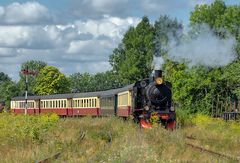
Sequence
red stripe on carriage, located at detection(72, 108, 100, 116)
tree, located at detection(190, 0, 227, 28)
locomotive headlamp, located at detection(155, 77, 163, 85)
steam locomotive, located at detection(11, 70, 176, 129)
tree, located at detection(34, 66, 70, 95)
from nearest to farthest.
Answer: steam locomotive, located at detection(11, 70, 176, 129)
locomotive headlamp, located at detection(155, 77, 163, 85)
red stripe on carriage, located at detection(72, 108, 100, 116)
tree, located at detection(190, 0, 227, 28)
tree, located at detection(34, 66, 70, 95)

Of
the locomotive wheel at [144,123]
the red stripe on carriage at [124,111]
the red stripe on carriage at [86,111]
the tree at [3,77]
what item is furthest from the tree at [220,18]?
the tree at [3,77]

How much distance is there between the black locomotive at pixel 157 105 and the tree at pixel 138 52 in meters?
44.4

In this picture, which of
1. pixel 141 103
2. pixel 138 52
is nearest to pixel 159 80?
pixel 141 103

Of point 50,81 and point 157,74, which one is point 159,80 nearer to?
point 157,74

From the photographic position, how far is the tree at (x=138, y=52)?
232 ft

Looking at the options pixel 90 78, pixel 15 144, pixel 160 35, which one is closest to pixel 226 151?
pixel 15 144

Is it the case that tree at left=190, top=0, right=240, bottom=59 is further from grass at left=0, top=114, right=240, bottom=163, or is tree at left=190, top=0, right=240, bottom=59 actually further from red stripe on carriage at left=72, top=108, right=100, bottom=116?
grass at left=0, top=114, right=240, bottom=163

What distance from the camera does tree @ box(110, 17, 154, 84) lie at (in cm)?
7056

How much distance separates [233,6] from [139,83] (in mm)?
20155

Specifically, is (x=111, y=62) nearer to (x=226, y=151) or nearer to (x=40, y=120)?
(x=40, y=120)

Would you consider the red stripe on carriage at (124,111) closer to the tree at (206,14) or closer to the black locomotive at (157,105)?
the black locomotive at (157,105)

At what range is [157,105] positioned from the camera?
2512 centimetres

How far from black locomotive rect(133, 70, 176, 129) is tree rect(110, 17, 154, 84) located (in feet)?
146

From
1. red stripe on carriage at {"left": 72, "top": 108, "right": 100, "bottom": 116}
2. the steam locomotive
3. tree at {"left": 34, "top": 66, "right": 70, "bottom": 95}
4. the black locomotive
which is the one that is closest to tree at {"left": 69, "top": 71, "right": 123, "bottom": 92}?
tree at {"left": 34, "top": 66, "right": 70, "bottom": 95}
